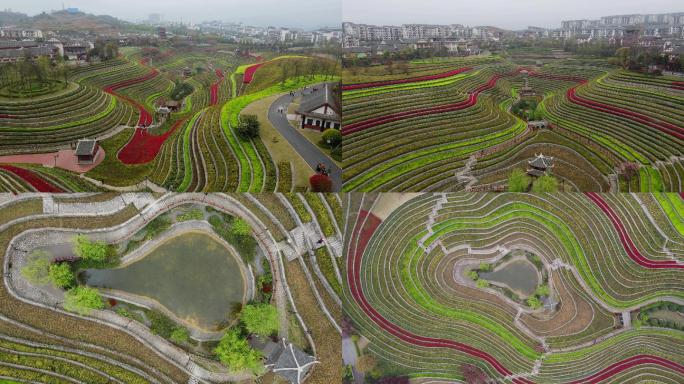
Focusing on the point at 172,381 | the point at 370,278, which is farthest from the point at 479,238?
the point at 172,381

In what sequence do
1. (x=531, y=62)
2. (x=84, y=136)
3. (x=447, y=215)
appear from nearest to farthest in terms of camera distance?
(x=84, y=136) < (x=531, y=62) < (x=447, y=215)

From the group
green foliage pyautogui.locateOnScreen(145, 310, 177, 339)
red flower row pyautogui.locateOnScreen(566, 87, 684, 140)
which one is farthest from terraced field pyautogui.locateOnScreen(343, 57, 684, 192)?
green foliage pyautogui.locateOnScreen(145, 310, 177, 339)

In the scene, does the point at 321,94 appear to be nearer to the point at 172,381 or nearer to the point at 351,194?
the point at 351,194

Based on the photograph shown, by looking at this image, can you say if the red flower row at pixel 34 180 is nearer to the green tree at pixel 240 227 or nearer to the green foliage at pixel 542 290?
the green tree at pixel 240 227

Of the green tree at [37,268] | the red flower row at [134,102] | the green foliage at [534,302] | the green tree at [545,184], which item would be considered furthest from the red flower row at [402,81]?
the green tree at [37,268]

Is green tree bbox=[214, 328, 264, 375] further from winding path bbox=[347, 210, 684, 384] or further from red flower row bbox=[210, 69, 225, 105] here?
red flower row bbox=[210, 69, 225, 105]

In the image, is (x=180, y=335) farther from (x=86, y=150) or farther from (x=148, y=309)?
(x=86, y=150)

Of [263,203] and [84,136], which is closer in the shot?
[84,136]
